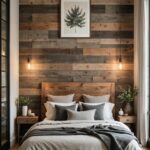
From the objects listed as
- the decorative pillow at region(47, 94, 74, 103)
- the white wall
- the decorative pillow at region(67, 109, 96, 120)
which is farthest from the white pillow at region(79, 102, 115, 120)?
the white wall

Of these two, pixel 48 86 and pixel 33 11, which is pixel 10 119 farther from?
pixel 33 11

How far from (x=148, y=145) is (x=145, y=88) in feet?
3.85

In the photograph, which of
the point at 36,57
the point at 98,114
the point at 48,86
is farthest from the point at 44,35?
the point at 98,114

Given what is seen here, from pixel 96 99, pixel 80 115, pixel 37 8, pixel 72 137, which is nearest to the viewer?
pixel 72 137

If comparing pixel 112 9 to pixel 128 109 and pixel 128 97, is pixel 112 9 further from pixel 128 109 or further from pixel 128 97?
pixel 128 109

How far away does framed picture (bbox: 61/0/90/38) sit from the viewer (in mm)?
7414

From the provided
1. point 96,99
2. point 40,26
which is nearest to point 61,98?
point 96,99

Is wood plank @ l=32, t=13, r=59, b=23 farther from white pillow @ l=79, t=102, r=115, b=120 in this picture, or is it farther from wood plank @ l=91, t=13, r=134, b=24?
white pillow @ l=79, t=102, r=115, b=120

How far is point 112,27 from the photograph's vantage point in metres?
7.46

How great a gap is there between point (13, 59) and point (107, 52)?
2152mm

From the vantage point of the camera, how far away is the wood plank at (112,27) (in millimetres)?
7453

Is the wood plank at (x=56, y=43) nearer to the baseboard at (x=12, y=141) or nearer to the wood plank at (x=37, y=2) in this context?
the wood plank at (x=37, y=2)

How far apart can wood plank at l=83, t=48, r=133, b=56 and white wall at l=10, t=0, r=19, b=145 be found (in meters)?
1.58

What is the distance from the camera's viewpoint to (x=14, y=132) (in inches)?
281
